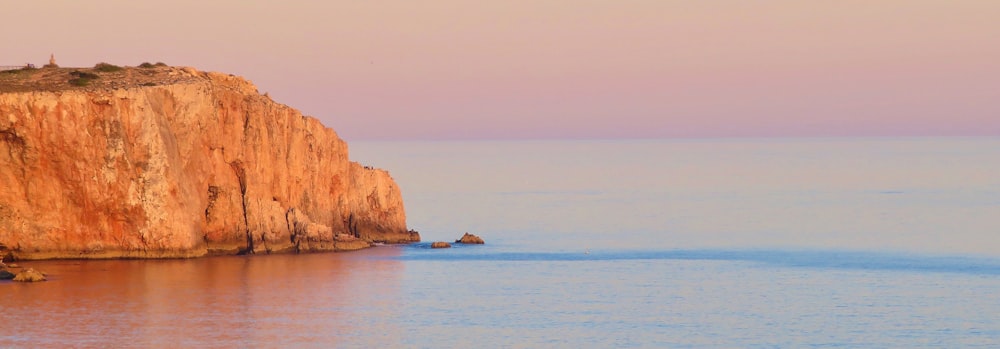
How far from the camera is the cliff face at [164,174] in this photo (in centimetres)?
8325

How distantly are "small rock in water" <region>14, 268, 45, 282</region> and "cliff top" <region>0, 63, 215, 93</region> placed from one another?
11781 mm

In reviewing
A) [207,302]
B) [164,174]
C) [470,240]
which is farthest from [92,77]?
[470,240]

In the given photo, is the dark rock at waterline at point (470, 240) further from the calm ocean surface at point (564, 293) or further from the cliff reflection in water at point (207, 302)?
the cliff reflection in water at point (207, 302)

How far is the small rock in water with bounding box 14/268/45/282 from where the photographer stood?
249ft

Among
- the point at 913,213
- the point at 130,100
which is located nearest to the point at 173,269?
the point at 130,100

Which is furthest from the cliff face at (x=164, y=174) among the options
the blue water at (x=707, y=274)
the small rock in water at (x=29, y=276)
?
the blue water at (x=707, y=274)

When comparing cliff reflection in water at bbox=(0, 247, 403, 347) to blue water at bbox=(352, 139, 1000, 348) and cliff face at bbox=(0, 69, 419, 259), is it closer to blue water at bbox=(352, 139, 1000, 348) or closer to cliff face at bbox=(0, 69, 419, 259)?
cliff face at bbox=(0, 69, 419, 259)

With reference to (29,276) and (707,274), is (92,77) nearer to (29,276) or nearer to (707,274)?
(29,276)

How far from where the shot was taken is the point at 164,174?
8550cm

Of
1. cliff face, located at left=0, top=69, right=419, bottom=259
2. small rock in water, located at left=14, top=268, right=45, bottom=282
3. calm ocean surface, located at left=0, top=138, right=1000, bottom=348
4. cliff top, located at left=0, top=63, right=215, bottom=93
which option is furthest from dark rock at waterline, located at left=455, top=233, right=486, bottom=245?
small rock in water, located at left=14, top=268, right=45, bottom=282

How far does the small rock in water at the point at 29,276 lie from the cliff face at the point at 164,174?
7.65 meters

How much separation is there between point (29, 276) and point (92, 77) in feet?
55.2

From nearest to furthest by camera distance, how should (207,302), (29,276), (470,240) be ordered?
1. (207,302)
2. (29,276)
3. (470,240)

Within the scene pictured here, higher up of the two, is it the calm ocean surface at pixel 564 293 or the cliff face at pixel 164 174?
A: the cliff face at pixel 164 174
